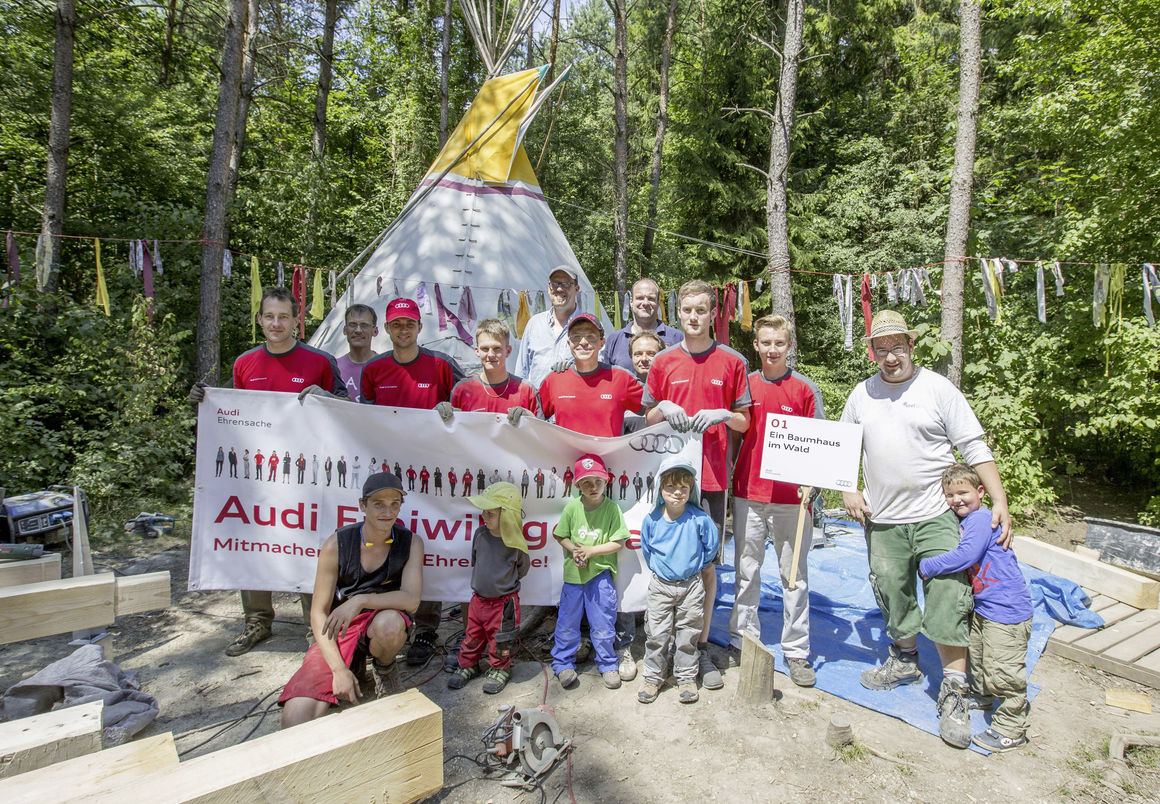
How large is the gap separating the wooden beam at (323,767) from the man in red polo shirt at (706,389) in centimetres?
172

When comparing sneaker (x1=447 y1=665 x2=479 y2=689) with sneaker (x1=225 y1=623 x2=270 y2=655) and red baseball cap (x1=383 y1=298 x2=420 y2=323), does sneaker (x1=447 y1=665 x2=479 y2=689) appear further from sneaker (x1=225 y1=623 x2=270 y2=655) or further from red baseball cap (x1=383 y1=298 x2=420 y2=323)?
red baseball cap (x1=383 y1=298 x2=420 y2=323)

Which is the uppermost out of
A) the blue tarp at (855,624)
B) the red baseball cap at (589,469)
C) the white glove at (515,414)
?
the white glove at (515,414)

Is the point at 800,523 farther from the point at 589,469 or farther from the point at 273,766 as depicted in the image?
the point at 273,766

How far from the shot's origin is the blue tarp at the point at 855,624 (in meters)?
3.10

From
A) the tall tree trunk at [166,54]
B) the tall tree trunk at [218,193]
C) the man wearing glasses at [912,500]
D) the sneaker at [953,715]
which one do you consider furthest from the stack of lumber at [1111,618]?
the tall tree trunk at [166,54]

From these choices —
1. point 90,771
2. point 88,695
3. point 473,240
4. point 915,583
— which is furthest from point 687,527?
point 473,240

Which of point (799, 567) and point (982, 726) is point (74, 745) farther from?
point (982, 726)

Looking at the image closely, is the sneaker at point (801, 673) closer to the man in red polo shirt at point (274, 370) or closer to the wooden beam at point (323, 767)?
the wooden beam at point (323, 767)

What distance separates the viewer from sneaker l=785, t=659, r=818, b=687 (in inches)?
126

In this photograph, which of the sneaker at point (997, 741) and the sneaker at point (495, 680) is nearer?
the sneaker at point (997, 741)

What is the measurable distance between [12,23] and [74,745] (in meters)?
12.7

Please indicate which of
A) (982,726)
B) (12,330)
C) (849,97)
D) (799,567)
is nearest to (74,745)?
(799,567)

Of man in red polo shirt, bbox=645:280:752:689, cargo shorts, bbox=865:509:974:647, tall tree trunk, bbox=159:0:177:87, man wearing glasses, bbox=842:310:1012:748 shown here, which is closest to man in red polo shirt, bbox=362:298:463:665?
man in red polo shirt, bbox=645:280:752:689

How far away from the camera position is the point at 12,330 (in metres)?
6.78
